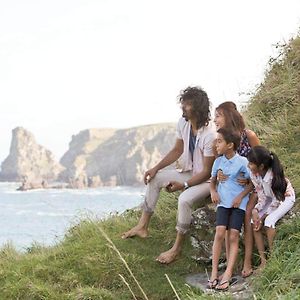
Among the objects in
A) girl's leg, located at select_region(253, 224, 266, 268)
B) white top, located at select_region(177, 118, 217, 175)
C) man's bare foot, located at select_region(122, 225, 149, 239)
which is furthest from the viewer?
man's bare foot, located at select_region(122, 225, 149, 239)

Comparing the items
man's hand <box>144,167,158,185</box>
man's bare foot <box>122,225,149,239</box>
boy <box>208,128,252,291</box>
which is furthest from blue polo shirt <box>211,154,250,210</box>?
man's bare foot <box>122,225,149,239</box>

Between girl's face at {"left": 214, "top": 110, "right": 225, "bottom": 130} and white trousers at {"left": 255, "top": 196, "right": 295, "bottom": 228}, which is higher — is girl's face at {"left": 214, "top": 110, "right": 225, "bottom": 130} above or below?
above

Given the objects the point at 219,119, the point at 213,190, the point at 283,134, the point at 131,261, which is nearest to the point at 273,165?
the point at 213,190

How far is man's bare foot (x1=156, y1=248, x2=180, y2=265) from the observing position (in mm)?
5941

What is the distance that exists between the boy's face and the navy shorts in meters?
0.49

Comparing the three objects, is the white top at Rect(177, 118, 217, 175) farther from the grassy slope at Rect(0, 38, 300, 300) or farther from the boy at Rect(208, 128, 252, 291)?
the grassy slope at Rect(0, 38, 300, 300)

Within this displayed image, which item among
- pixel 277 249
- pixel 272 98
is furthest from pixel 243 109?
pixel 277 249

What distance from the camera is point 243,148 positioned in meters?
5.59

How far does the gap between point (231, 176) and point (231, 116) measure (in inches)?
21.6

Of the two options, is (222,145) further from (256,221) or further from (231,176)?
(256,221)

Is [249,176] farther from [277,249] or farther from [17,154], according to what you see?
[17,154]

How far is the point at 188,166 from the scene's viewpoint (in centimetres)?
601

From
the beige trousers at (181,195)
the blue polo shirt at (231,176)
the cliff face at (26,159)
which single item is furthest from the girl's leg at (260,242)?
the cliff face at (26,159)

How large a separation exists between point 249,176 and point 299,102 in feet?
8.81
